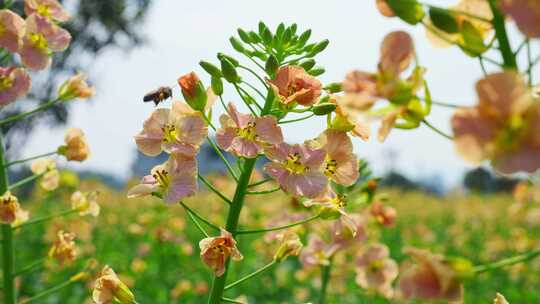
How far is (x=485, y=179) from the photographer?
3934 cm

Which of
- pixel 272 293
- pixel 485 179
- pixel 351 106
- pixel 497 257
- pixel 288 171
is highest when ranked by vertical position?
pixel 351 106

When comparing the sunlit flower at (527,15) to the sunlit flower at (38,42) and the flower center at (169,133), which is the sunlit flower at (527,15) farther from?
the sunlit flower at (38,42)

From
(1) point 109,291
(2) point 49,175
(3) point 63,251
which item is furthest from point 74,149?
(1) point 109,291

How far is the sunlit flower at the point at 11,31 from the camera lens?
6.46ft

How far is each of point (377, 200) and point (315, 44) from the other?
1428 millimetres

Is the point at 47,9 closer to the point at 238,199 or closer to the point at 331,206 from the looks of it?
the point at 238,199

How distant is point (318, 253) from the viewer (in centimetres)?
282

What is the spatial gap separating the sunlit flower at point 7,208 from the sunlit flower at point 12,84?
0.94ft

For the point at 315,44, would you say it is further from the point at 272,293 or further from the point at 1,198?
the point at 272,293

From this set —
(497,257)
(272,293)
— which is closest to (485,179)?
(497,257)

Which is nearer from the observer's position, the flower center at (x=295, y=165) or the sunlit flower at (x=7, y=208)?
the flower center at (x=295, y=165)

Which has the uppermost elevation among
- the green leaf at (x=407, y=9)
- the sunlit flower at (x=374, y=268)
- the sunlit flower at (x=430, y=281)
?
the green leaf at (x=407, y=9)

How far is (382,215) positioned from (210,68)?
64.1 inches

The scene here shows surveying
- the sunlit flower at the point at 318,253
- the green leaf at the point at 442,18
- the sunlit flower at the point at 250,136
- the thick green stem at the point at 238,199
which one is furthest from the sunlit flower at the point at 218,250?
the sunlit flower at the point at 318,253
